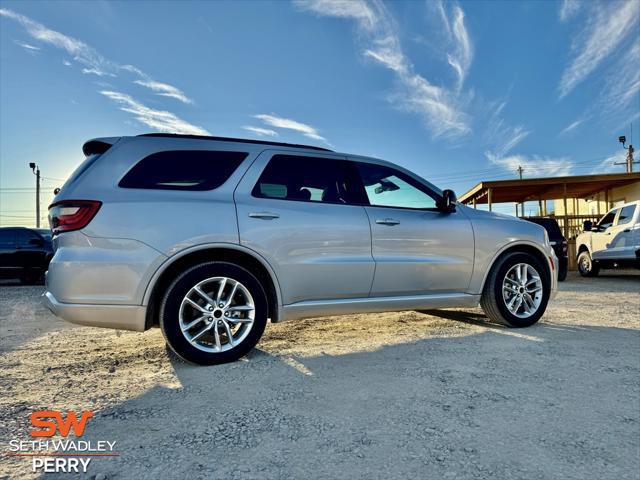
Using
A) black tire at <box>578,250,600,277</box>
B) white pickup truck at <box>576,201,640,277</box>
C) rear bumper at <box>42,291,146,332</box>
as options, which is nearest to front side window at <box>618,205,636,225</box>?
white pickup truck at <box>576,201,640,277</box>

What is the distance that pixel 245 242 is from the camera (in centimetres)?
312

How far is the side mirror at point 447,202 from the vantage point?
398 cm

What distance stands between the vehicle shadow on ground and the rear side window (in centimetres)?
141

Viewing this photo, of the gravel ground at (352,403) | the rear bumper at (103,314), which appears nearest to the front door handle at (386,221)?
the gravel ground at (352,403)

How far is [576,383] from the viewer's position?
8.50ft

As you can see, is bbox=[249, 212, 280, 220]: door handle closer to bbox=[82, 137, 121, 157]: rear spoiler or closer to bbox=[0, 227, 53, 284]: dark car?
bbox=[82, 137, 121, 157]: rear spoiler

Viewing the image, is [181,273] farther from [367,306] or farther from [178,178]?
[367,306]

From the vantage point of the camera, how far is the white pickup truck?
9.82 meters

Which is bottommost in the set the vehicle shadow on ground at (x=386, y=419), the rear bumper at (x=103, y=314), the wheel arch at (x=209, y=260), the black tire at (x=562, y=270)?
the vehicle shadow on ground at (x=386, y=419)

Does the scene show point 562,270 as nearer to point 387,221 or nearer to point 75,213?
point 387,221

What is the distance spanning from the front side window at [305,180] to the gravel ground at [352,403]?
4.45 feet

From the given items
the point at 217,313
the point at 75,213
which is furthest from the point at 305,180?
the point at 75,213

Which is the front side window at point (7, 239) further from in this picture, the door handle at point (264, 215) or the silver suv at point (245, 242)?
the door handle at point (264, 215)

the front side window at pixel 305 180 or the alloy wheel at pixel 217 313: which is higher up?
the front side window at pixel 305 180
